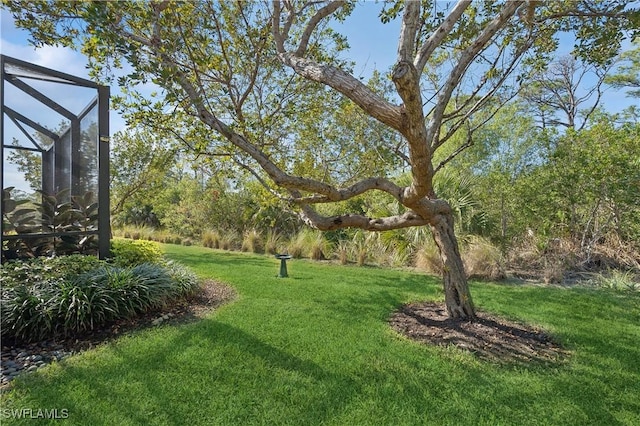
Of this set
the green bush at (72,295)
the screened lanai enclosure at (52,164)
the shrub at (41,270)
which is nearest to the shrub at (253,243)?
the screened lanai enclosure at (52,164)

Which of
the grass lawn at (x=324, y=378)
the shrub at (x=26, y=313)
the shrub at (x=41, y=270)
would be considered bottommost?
the grass lawn at (x=324, y=378)

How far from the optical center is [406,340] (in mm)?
3432

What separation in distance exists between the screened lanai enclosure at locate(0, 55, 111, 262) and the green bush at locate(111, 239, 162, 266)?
0.74ft

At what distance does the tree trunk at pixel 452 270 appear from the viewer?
3814 millimetres

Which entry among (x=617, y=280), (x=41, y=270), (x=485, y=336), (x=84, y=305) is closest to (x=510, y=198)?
(x=617, y=280)

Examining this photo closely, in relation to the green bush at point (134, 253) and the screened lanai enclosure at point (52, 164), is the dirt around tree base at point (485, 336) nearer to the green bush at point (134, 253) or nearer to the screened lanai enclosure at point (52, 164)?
the green bush at point (134, 253)

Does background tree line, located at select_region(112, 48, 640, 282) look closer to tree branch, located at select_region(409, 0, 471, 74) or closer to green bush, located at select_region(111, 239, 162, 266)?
green bush, located at select_region(111, 239, 162, 266)

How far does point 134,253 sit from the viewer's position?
17.9ft

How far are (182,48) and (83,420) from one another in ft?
12.1

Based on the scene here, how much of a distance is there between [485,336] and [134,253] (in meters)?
5.27

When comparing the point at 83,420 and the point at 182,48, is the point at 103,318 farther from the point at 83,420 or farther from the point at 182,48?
the point at 182,48

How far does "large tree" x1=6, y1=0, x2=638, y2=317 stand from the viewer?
262 centimetres

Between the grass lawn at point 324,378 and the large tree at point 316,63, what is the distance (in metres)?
1.17

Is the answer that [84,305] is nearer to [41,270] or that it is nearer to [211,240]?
[41,270]
